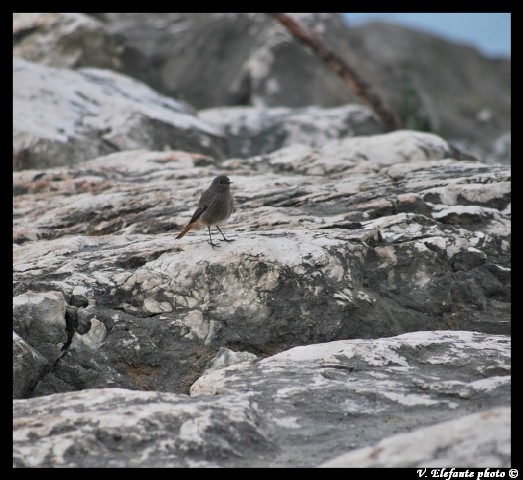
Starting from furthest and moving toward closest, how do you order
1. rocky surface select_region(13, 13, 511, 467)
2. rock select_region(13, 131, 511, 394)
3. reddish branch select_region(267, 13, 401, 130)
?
1. reddish branch select_region(267, 13, 401, 130)
2. rock select_region(13, 131, 511, 394)
3. rocky surface select_region(13, 13, 511, 467)

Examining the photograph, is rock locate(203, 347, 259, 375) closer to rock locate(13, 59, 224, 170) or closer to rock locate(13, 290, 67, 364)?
rock locate(13, 290, 67, 364)

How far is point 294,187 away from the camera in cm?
1009

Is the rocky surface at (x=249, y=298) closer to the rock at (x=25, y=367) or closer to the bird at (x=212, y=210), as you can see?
the rock at (x=25, y=367)

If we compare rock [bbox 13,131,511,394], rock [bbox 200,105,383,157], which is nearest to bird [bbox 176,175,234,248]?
rock [bbox 13,131,511,394]

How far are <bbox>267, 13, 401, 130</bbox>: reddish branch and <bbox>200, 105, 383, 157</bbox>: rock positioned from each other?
814 millimetres

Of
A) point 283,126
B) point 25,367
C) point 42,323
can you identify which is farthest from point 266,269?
point 283,126

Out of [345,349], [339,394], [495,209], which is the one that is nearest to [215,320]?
[345,349]

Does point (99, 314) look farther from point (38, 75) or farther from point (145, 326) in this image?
point (38, 75)

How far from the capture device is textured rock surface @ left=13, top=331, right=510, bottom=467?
485 centimetres

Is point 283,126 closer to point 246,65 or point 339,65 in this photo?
point 339,65

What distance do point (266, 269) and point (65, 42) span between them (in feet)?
36.6

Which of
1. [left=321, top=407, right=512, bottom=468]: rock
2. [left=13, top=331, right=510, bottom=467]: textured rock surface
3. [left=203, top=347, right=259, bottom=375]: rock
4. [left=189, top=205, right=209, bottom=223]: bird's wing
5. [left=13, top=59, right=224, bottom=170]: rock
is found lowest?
[left=203, top=347, right=259, bottom=375]: rock

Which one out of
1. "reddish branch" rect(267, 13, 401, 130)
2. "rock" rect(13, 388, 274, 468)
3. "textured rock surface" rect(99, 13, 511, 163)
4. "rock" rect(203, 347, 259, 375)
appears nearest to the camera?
"rock" rect(13, 388, 274, 468)

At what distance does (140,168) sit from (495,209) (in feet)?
16.2
